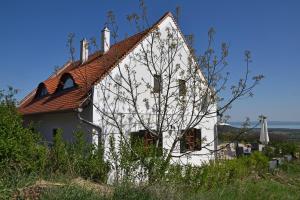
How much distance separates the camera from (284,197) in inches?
317

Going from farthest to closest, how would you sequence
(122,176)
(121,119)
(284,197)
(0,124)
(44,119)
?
(44,119) → (121,119) → (0,124) → (284,197) → (122,176)

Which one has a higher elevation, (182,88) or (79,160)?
(182,88)

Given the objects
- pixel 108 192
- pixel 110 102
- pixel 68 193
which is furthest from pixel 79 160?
pixel 110 102

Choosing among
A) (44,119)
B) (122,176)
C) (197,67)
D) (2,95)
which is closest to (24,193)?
(122,176)

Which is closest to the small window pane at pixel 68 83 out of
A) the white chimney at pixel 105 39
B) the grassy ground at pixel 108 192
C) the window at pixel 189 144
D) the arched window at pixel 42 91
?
the white chimney at pixel 105 39

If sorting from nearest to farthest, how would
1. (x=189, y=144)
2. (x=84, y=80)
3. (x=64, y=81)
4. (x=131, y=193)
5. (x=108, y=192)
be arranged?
(x=131, y=193) < (x=108, y=192) < (x=189, y=144) < (x=84, y=80) < (x=64, y=81)

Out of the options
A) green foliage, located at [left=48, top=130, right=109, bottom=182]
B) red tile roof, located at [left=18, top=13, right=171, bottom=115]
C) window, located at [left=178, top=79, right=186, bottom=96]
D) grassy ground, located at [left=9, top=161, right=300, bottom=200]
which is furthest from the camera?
red tile roof, located at [left=18, top=13, right=171, bottom=115]

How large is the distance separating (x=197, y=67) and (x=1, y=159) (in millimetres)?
6655

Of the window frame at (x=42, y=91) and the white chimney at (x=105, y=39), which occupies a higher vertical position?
the white chimney at (x=105, y=39)

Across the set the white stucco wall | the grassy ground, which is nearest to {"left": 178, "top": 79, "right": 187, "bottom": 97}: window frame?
the white stucco wall

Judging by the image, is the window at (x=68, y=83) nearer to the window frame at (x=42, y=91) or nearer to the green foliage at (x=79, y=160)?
the window frame at (x=42, y=91)

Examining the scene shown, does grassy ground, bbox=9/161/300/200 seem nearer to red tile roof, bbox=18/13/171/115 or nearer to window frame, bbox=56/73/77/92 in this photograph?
red tile roof, bbox=18/13/171/115

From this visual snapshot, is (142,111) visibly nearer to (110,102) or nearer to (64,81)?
(110,102)

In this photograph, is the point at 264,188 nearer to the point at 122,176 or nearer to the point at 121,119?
the point at 122,176
